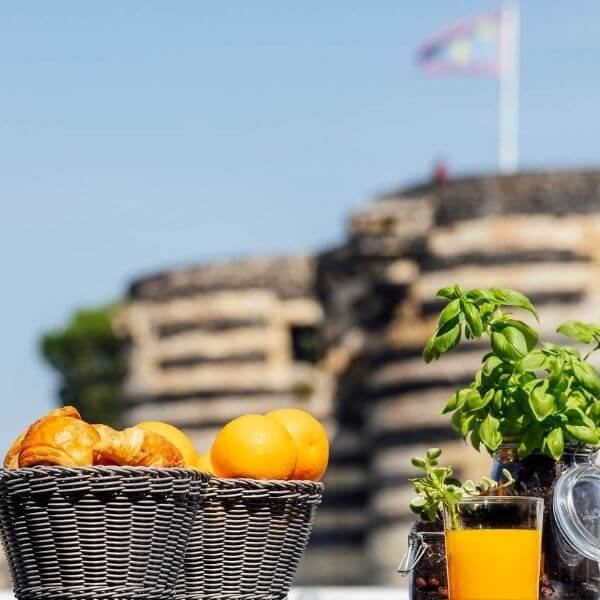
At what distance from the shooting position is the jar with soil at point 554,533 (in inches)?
109

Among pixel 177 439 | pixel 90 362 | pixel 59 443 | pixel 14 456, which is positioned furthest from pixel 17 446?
pixel 90 362

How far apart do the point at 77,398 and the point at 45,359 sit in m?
4.32

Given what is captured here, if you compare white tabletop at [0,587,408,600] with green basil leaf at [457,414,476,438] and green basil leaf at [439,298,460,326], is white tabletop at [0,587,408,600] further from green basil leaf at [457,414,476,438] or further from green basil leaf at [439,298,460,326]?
green basil leaf at [439,298,460,326]

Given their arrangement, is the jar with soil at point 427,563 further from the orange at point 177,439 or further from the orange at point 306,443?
the orange at point 177,439

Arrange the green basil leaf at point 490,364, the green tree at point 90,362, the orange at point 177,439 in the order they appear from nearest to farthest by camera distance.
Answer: the green basil leaf at point 490,364
the orange at point 177,439
the green tree at point 90,362

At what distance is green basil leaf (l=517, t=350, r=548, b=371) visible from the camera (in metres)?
2.77

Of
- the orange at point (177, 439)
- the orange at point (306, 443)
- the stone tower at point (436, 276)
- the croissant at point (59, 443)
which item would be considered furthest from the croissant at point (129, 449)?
the stone tower at point (436, 276)

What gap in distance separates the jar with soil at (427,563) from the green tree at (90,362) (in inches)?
603

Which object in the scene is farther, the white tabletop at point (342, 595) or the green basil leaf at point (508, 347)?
the white tabletop at point (342, 595)

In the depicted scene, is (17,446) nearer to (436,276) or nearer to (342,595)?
(342,595)

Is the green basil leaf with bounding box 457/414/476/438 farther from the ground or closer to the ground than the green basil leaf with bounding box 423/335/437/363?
closer to the ground

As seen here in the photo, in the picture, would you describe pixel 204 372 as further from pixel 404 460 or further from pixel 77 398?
pixel 77 398

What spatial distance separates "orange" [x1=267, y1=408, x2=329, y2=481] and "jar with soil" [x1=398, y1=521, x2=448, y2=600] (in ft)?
0.83

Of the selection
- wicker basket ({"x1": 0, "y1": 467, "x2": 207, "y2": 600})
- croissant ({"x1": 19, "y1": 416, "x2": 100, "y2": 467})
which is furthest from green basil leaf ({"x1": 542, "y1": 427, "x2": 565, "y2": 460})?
croissant ({"x1": 19, "y1": 416, "x2": 100, "y2": 467})
